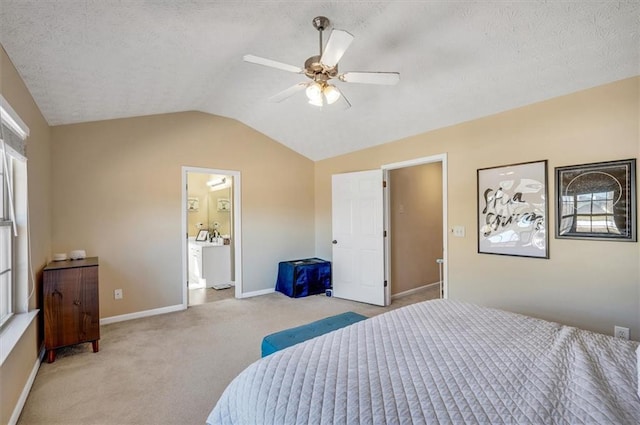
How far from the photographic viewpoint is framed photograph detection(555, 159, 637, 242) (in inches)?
91.9

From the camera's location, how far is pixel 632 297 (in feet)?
7.69

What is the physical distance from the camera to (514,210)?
9.73 feet

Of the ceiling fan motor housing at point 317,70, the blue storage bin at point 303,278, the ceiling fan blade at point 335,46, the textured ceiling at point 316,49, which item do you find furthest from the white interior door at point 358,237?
the ceiling fan blade at point 335,46

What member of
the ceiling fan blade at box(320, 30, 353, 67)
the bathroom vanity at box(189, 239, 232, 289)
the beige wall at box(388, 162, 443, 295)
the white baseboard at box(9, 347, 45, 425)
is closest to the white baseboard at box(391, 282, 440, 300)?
the beige wall at box(388, 162, 443, 295)

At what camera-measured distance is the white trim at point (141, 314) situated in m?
3.55

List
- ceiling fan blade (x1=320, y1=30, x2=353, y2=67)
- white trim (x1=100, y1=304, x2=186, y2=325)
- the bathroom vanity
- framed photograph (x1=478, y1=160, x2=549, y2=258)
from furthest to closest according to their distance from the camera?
1. the bathroom vanity
2. white trim (x1=100, y1=304, x2=186, y2=325)
3. framed photograph (x1=478, y1=160, x2=549, y2=258)
4. ceiling fan blade (x1=320, y1=30, x2=353, y2=67)

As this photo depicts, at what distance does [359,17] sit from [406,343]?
215cm

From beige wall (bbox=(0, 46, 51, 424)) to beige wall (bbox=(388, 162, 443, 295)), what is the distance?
13.1ft

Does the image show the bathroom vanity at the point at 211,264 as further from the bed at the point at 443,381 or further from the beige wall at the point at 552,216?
the bed at the point at 443,381

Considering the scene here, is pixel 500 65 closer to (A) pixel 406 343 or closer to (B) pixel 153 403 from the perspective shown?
(A) pixel 406 343

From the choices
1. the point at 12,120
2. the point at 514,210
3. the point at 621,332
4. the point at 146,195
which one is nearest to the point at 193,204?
the point at 146,195

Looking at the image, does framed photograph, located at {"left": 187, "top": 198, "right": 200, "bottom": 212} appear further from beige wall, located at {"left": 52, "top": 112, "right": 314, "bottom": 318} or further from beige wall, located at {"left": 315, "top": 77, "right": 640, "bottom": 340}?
beige wall, located at {"left": 315, "top": 77, "right": 640, "bottom": 340}

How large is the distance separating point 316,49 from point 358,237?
270 centimetres

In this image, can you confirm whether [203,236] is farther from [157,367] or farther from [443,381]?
[443,381]
